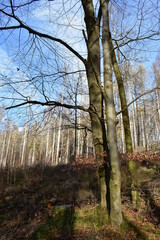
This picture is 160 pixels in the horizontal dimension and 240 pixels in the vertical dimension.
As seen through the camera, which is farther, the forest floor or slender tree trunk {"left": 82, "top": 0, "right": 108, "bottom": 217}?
slender tree trunk {"left": 82, "top": 0, "right": 108, "bottom": 217}

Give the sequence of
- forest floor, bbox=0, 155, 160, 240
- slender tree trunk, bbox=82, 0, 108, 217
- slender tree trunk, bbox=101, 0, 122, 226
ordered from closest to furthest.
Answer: slender tree trunk, bbox=101, 0, 122, 226, forest floor, bbox=0, 155, 160, 240, slender tree trunk, bbox=82, 0, 108, 217

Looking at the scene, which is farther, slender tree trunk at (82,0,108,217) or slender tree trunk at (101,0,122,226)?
slender tree trunk at (82,0,108,217)

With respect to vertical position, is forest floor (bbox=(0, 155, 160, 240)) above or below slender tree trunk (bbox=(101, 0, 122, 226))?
below

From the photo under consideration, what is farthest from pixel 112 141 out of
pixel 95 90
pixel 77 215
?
pixel 77 215

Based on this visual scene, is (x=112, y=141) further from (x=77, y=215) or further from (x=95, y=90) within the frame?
(x=77, y=215)

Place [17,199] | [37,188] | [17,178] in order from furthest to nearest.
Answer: [17,178], [37,188], [17,199]

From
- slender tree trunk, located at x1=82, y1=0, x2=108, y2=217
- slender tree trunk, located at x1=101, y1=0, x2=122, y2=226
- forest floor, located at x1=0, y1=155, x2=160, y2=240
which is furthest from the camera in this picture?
slender tree trunk, located at x1=82, y1=0, x2=108, y2=217

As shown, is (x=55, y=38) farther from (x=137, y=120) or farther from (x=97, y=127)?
(x=137, y=120)

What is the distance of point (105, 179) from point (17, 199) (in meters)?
4.87

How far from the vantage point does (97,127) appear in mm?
3893

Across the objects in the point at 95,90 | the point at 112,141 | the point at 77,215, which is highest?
the point at 95,90

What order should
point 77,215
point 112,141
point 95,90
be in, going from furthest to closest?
point 77,215
point 95,90
point 112,141

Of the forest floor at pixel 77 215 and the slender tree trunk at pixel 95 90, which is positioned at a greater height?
the slender tree trunk at pixel 95 90

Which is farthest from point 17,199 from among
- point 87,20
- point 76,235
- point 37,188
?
point 87,20
